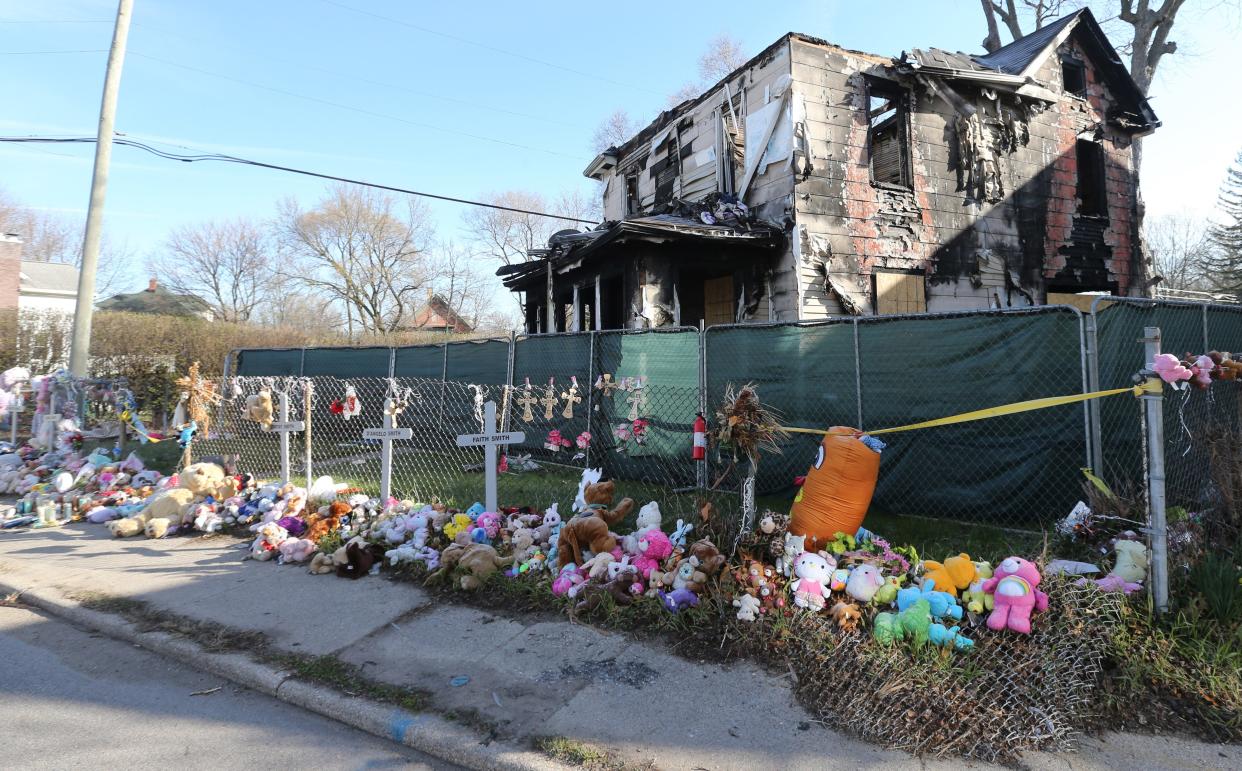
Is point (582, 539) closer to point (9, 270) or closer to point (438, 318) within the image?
point (9, 270)

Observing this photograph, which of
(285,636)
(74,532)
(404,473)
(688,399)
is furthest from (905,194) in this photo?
(74,532)

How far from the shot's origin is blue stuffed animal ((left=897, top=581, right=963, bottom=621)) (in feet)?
11.0

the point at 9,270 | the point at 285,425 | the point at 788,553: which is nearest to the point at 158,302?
the point at 9,270

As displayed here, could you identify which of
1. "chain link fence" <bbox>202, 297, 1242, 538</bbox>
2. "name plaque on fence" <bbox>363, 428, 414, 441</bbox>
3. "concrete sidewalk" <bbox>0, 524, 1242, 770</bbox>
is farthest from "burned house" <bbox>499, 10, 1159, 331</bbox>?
"concrete sidewalk" <bbox>0, 524, 1242, 770</bbox>

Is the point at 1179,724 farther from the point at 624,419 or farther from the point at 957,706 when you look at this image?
the point at 624,419

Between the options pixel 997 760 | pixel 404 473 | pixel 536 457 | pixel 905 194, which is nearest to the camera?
pixel 997 760

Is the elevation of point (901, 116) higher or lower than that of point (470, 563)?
higher

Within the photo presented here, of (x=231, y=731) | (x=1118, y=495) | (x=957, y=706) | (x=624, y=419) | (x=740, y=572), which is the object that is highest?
(x=624, y=419)

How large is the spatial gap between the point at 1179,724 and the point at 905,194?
10712 mm

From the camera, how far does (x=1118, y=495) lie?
15.4ft

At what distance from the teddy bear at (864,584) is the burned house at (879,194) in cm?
734

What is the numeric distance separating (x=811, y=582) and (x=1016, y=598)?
100 cm

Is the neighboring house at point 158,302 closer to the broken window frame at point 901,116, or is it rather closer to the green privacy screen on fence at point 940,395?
the broken window frame at point 901,116

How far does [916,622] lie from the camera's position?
10.8ft
